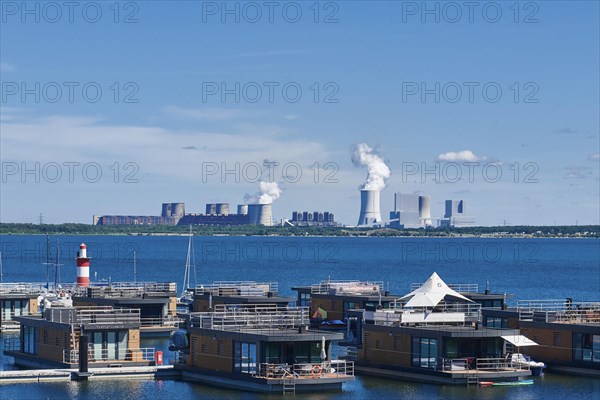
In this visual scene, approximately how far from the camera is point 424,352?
186 ft

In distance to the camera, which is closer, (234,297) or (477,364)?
(477,364)

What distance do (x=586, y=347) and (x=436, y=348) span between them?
838cm

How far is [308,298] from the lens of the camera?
91.2 m

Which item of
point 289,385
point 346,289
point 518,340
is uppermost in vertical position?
point 346,289

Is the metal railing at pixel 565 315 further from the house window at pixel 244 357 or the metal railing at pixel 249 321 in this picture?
the house window at pixel 244 357

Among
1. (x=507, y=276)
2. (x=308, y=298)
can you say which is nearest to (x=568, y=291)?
(x=507, y=276)

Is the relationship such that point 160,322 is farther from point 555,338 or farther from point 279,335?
point 279,335

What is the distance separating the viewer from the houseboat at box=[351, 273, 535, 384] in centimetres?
5566

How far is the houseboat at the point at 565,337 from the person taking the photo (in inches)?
2343

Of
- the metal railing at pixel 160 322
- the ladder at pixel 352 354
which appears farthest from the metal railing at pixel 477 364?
the metal railing at pixel 160 322

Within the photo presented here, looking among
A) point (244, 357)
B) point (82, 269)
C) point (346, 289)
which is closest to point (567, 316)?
point (244, 357)

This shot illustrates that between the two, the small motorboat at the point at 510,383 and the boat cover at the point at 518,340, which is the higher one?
the boat cover at the point at 518,340

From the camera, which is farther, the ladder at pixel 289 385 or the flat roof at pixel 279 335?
the flat roof at pixel 279 335

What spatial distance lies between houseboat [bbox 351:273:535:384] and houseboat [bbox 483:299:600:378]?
3531 mm
